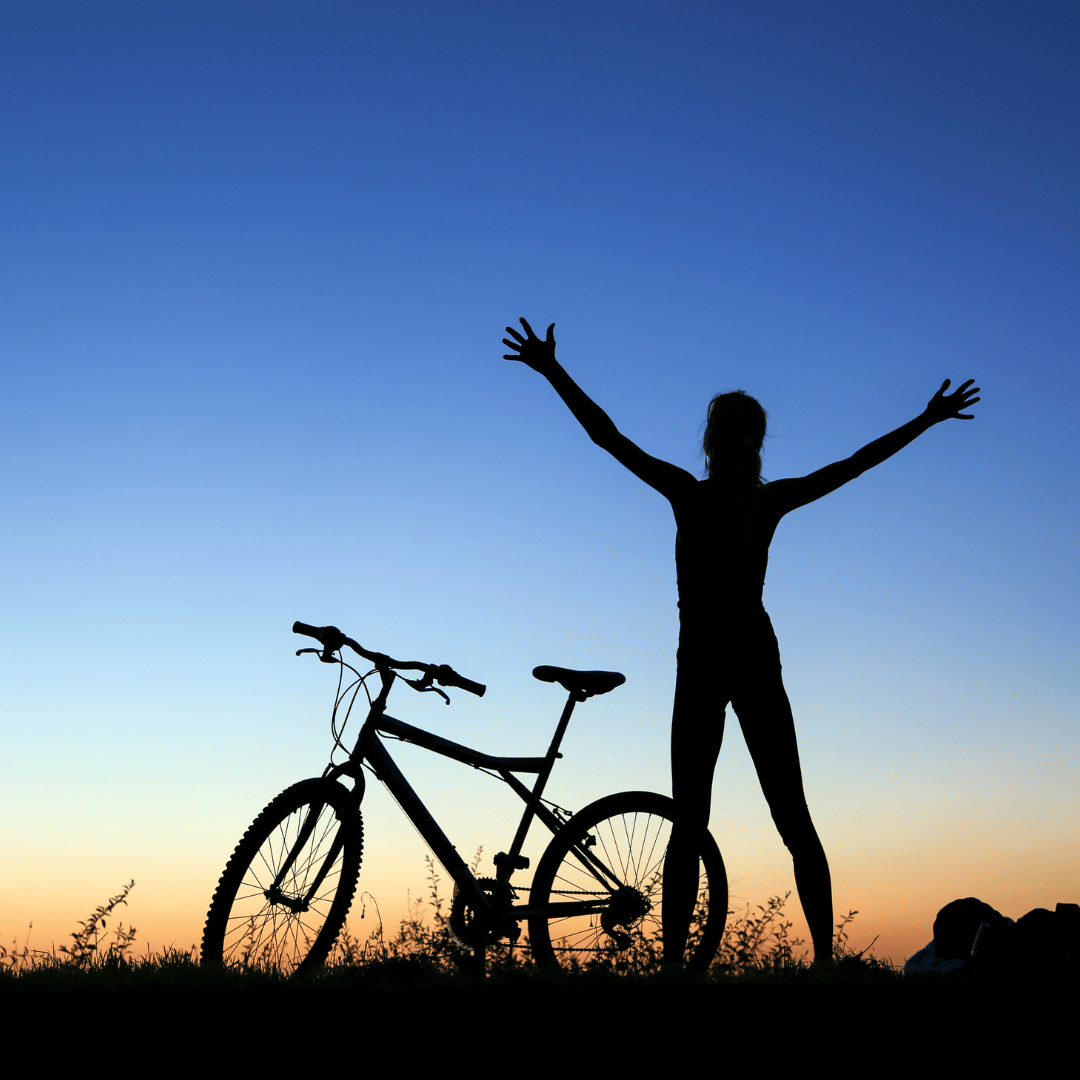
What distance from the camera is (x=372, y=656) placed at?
19.3 ft

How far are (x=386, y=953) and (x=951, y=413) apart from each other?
4.51 meters

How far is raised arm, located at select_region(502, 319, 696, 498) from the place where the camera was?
17.9ft

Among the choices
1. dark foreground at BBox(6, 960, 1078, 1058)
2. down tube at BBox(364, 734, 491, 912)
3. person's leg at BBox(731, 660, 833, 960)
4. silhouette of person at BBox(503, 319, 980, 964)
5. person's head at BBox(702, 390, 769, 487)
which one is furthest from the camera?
down tube at BBox(364, 734, 491, 912)

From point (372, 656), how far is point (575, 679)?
1.18m

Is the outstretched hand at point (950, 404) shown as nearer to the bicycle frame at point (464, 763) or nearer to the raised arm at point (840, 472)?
the raised arm at point (840, 472)

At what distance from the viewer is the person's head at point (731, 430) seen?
5.67 metres

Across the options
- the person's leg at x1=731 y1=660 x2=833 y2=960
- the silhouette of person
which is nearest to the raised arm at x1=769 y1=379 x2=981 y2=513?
the silhouette of person

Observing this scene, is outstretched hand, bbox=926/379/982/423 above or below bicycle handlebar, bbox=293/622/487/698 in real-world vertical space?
above

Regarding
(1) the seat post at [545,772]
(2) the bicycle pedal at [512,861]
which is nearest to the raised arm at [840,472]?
(1) the seat post at [545,772]

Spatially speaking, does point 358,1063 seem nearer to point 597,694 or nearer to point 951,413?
point 597,694

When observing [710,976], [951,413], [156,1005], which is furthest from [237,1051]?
[951,413]

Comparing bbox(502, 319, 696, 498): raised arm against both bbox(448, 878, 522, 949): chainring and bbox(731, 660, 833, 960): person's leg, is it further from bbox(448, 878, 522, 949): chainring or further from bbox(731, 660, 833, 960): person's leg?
bbox(448, 878, 522, 949): chainring

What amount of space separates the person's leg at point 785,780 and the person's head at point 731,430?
3.72ft

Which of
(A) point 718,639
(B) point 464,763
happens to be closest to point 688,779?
(A) point 718,639
